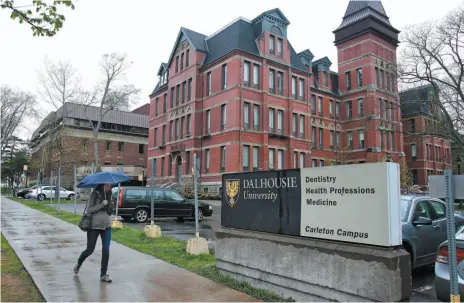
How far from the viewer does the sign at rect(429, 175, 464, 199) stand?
3944 millimetres

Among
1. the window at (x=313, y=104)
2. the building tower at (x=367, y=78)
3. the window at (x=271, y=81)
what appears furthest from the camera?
the window at (x=313, y=104)

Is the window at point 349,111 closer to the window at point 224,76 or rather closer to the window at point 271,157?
the window at point 271,157

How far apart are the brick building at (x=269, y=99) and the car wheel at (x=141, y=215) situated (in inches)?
623

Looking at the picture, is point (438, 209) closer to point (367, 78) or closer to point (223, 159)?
point (223, 159)

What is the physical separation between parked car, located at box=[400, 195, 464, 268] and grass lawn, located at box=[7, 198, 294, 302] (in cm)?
319

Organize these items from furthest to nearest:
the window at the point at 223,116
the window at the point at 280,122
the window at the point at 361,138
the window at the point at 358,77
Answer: the window at the point at 358,77 < the window at the point at 361,138 < the window at the point at 280,122 < the window at the point at 223,116

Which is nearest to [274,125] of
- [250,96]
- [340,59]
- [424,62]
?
[250,96]

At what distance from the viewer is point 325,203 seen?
520cm

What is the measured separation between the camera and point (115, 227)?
14.0 metres

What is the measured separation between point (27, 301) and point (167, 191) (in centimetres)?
1278

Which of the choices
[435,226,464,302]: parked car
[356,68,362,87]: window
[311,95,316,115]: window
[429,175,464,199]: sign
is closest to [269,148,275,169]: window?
[311,95,316,115]: window

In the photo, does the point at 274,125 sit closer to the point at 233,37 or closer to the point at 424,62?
the point at 233,37

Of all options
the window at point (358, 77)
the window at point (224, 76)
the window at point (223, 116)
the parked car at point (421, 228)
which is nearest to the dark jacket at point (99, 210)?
the parked car at point (421, 228)

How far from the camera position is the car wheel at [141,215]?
57.4 ft
